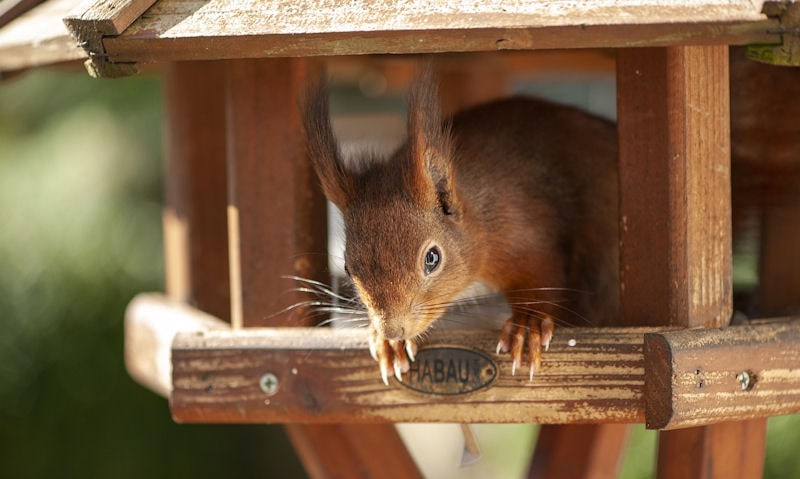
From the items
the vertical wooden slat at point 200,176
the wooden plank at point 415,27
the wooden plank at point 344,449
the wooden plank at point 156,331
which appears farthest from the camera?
the vertical wooden slat at point 200,176

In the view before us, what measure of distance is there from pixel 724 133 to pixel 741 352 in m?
0.26

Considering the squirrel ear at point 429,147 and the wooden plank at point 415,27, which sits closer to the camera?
the wooden plank at point 415,27

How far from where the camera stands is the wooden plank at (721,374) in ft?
3.78

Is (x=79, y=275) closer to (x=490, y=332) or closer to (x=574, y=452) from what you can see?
(x=574, y=452)

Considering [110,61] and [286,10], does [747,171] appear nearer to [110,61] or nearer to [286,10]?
[286,10]

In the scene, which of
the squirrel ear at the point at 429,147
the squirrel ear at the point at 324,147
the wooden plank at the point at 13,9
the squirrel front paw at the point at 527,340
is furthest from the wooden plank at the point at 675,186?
the wooden plank at the point at 13,9

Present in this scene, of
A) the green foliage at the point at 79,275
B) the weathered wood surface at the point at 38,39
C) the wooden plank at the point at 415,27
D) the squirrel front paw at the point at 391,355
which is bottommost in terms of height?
the green foliage at the point at 79,275

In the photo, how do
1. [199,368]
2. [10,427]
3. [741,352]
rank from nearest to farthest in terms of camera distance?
[741,352], [199,368], [10,427]

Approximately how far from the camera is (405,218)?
137cm

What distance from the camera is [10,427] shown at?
331 centimetres

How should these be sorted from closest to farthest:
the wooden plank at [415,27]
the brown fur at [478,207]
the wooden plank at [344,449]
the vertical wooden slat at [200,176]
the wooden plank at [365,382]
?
1. the wooden plank at [415,27]
2. the wooden plank at [365,382]
3. the brown fur at [478,207]
4. the wooden plank at [344,449]
5. the vertical wooden slat at [200,176]

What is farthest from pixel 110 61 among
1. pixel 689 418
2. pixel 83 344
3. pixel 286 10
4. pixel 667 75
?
pixel 83 344

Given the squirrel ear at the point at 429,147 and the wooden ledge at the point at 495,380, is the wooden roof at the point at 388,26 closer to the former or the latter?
the squirrel ear at the point at 429,147

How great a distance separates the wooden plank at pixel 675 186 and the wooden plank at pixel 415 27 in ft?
0.74
